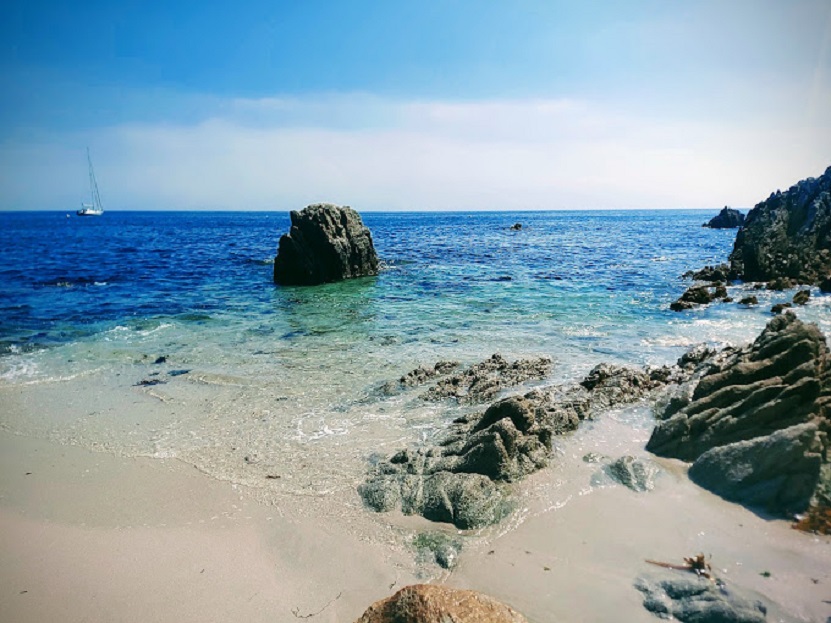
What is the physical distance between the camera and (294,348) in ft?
61.1

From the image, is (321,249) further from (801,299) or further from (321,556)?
(321,556)

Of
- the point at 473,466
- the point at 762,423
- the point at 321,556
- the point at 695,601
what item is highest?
the point at 762,423

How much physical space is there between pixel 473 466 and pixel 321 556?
3.25 m

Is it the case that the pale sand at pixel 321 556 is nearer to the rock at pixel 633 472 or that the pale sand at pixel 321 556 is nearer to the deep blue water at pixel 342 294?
the rock at pixel 633 472

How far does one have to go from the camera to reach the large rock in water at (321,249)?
119ft

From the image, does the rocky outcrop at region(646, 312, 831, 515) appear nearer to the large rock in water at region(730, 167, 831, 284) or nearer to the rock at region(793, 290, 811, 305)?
the rock at region(793, 290, 811, 305)

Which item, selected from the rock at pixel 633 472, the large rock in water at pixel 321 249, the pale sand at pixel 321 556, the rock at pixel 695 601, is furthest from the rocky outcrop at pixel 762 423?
the large rock in water at pixel 321 249

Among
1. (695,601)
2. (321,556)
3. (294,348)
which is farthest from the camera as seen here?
(294,348)

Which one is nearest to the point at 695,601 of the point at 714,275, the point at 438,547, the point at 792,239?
the point at 438,547

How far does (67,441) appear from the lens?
36.2ft

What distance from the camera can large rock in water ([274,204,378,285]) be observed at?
1425 inches

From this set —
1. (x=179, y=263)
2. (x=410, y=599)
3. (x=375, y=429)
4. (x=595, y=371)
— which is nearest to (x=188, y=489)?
(x=375, y=429)

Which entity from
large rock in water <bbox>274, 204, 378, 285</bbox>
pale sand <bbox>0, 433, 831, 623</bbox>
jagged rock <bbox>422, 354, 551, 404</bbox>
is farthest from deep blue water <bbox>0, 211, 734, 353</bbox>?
pale sand <bbox>0, 433, 831, 623</bbox>

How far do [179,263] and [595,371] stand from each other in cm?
4494
